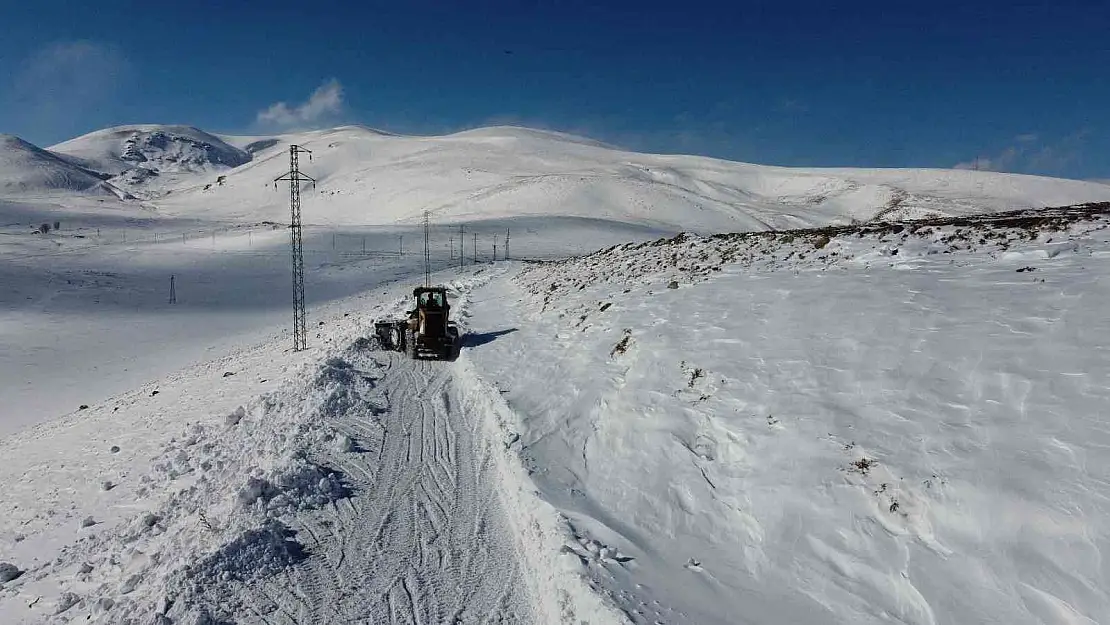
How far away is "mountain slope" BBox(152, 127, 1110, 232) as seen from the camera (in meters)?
107

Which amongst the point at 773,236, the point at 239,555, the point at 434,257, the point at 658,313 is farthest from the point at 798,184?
the point at 239,555

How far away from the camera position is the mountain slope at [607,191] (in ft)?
352

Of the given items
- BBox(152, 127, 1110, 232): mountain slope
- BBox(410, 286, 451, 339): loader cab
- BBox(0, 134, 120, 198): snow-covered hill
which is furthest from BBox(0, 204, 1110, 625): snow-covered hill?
BBox(0, 134, 120, 198): snow-covered hill

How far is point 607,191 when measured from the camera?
372 ft

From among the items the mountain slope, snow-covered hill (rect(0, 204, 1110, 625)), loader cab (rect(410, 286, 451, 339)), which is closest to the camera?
snow-covered hill (rect(0, 204, 1110, 625))

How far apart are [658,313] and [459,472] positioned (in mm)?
7939

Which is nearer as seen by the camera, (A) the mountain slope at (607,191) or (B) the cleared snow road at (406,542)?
(B) the cleared snow road at (406,542)

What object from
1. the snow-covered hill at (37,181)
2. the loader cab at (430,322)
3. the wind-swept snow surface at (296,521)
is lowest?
the wind-swept snow surface at (296,521)

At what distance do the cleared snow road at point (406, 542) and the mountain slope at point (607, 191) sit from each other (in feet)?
265

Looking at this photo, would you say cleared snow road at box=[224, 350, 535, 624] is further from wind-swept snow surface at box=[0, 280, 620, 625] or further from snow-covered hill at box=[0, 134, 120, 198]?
snow-covered hill at box=[0, 134, 120, 198]

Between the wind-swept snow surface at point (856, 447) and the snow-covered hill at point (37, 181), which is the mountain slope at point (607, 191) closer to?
the snow-covered hill at point (37, 181)

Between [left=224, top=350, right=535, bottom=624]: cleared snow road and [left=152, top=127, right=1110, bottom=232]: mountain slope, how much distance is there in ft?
265

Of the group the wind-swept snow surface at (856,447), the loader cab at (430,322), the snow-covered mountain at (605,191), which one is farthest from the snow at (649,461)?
the snow-covered mountain at (605,191)

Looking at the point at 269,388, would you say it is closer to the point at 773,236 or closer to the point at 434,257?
the point at 773,236
